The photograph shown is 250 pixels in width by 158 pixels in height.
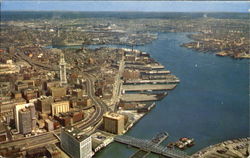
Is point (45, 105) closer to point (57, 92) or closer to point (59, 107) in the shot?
point (59, 107)

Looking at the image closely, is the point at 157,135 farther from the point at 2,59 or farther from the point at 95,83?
the point at 2,59

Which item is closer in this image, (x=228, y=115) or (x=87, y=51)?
(x=228, y=115)

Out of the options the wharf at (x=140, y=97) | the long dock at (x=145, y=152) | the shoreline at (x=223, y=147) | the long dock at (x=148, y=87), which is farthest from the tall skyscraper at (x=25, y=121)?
the long dock at (x=148, y=87)

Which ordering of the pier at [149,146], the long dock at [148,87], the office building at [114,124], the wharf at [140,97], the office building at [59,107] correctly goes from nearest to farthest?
the pier at [149,146], the office building at [114,124], the office building at [59,107], the wharf at [140,97], the long dock at [148,87]

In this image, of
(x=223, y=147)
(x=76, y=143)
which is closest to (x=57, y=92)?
(x=76, y=143)

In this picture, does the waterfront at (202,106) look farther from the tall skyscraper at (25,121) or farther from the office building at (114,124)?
the tall skyscraper at (25,121)

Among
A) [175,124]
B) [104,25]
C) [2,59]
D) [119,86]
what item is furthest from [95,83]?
[104,25]
